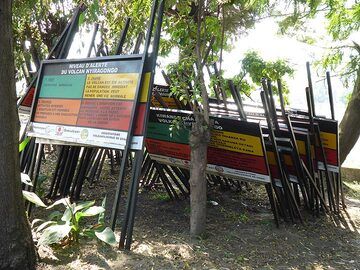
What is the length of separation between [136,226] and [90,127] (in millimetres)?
1229

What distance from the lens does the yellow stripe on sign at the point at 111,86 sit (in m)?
3.45

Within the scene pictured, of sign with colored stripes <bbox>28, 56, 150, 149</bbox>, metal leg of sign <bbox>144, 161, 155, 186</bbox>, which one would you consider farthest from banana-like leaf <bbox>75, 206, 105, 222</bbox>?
metal leg of sign <bbox>144, 161, 155, 186</bbox>

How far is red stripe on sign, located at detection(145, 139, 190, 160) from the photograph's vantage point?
449 centimetres

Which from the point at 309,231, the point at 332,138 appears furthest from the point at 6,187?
the point at 332,138

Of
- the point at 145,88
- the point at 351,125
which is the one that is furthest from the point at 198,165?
the point at 351,125

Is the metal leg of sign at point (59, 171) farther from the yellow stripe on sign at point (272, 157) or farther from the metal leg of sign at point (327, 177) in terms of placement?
the metal leg of sign at point (327, 177)

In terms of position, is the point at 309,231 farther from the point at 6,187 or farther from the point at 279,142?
the point at 6,187

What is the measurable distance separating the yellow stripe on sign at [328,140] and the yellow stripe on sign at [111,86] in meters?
2.96

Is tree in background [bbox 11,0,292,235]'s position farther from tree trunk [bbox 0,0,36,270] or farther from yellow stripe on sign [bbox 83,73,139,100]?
tree trunk [bbox 0,0,36,270]

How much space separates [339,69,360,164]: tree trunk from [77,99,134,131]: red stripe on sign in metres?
4.97

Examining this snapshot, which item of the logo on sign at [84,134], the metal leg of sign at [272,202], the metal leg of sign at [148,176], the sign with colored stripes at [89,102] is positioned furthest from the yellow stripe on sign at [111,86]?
the metal leg of sign at [148,176]

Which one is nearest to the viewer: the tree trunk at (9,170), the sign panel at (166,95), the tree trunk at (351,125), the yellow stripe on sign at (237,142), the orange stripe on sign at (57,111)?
the tree trunk at (9,170)

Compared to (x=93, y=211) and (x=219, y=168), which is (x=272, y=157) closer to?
(x=219, y=168)

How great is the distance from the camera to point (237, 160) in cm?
424
